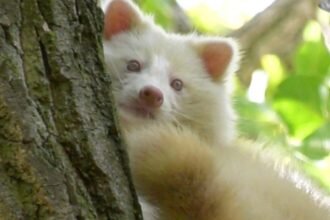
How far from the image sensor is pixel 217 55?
2615mm

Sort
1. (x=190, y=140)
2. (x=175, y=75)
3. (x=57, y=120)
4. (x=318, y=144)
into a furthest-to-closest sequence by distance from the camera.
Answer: (x=175, y=75)
(x=318, y=144)
(x=190, y=140)
(x=57, y=120)

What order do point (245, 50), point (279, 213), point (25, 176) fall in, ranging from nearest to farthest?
1. point (25, 176)
2. point (279, 213)
3. point (245, 50)

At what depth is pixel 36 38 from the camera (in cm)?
128

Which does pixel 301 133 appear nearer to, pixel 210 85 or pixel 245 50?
pixel 210 85

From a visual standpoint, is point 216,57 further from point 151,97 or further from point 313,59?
point 151,97

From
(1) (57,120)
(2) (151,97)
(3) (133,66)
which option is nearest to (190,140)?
(1) (57,120)

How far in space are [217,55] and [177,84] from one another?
18 centimetres

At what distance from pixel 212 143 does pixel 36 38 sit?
937 mm

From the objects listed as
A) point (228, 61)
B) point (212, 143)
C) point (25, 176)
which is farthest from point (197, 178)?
point (228, 61)

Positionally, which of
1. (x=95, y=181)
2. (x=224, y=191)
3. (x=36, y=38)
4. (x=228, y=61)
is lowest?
(x=228, y=61)

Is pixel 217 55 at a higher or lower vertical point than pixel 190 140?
lower

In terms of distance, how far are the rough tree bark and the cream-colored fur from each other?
114 mm

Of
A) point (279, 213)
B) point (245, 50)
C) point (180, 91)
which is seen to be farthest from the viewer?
point (245, 50)

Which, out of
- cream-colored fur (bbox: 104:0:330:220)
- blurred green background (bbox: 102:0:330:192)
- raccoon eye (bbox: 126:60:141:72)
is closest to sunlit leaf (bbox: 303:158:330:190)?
blurred green background (bbox: 102:0:330:192)
